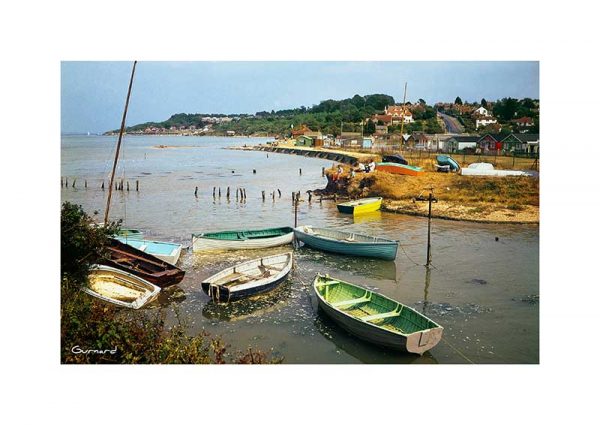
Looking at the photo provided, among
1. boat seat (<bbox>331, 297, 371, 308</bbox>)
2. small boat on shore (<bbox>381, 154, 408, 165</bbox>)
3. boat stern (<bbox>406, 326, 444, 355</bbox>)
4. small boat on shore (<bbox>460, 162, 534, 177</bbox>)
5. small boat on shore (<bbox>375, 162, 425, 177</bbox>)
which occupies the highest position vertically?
small boat on shore (<bbox>381, 154, 408, 165</bbox>)

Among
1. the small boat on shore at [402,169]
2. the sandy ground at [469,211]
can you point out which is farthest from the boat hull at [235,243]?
the small boat on shore at [402,169]

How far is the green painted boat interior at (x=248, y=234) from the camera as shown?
16438mm

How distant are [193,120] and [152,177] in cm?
1020

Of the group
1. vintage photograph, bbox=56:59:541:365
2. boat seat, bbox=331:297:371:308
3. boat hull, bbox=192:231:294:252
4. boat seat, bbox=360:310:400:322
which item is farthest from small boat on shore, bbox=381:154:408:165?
boat seat, bbox=360:310:400:322

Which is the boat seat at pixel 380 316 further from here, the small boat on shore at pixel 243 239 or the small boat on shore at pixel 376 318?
the small boat on shore at pixel 243 239

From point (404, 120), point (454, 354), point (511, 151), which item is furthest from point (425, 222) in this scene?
point (454, 354)

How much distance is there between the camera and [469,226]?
16766 mm

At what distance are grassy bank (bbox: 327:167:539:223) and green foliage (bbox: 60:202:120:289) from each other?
29.5 feet

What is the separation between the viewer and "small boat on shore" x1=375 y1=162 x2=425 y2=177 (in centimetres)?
2077

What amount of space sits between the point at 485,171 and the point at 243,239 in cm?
756

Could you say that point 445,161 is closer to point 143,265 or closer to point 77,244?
point 143,265

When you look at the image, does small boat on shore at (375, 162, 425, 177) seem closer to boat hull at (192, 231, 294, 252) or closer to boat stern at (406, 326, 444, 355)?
boat hull at (192, 231, 294, 252)

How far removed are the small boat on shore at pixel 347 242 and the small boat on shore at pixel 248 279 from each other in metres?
1.99

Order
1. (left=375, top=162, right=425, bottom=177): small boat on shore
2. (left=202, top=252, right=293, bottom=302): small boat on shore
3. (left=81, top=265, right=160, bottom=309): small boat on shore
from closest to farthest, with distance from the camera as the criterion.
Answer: (left=81, top=265, right=160, bottom=309): small boat on shore → (left=202, top=252, right=293, bottom=302): small boat on shore → (left=375, top=162, right=425, bottom=177): small boat on shore
